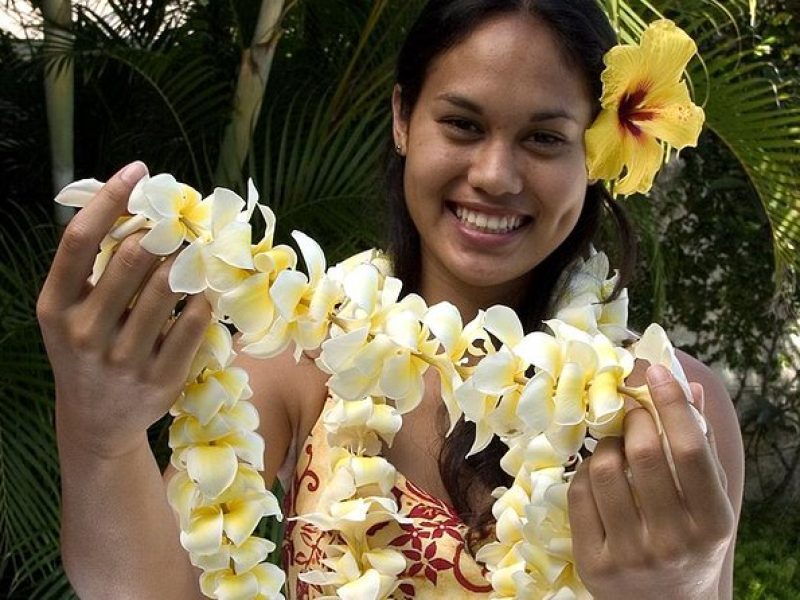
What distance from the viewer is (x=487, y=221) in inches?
49.7

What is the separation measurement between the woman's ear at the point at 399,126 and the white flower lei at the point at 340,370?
497mm

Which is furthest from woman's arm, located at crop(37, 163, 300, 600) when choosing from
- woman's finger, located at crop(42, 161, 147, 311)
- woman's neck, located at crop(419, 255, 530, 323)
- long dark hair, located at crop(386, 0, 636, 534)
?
woman's neck, located at crop(419, 255, 530, 323)

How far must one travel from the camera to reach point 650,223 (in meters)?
3.11

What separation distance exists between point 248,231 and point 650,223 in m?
2.48

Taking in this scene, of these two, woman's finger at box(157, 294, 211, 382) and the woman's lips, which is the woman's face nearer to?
the woman's lips

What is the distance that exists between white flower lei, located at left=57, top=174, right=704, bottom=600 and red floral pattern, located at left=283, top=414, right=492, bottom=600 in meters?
0.30

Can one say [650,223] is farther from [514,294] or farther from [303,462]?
[303,462]

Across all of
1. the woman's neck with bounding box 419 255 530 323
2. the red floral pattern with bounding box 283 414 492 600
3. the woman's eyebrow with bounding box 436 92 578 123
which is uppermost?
the woman's eyebrow with bounding box 436 92 578 123

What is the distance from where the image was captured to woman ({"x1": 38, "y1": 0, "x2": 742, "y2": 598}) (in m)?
0.78

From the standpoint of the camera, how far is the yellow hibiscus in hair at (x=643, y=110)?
110 cm

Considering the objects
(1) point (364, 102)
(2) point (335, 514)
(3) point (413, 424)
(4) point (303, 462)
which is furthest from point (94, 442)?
(1) point (364, 102)

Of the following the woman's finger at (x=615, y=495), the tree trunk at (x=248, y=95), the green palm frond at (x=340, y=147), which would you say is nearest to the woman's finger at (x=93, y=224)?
the woman's finger at (x=615, y=495)

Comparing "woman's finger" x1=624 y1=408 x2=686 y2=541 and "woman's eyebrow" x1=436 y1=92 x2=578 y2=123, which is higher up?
"woman's eyebrow" x1=436 y1=92 x2=578 y2=123

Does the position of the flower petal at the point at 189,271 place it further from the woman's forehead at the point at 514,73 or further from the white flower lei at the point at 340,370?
the woman's forehead at the point at 514,73
